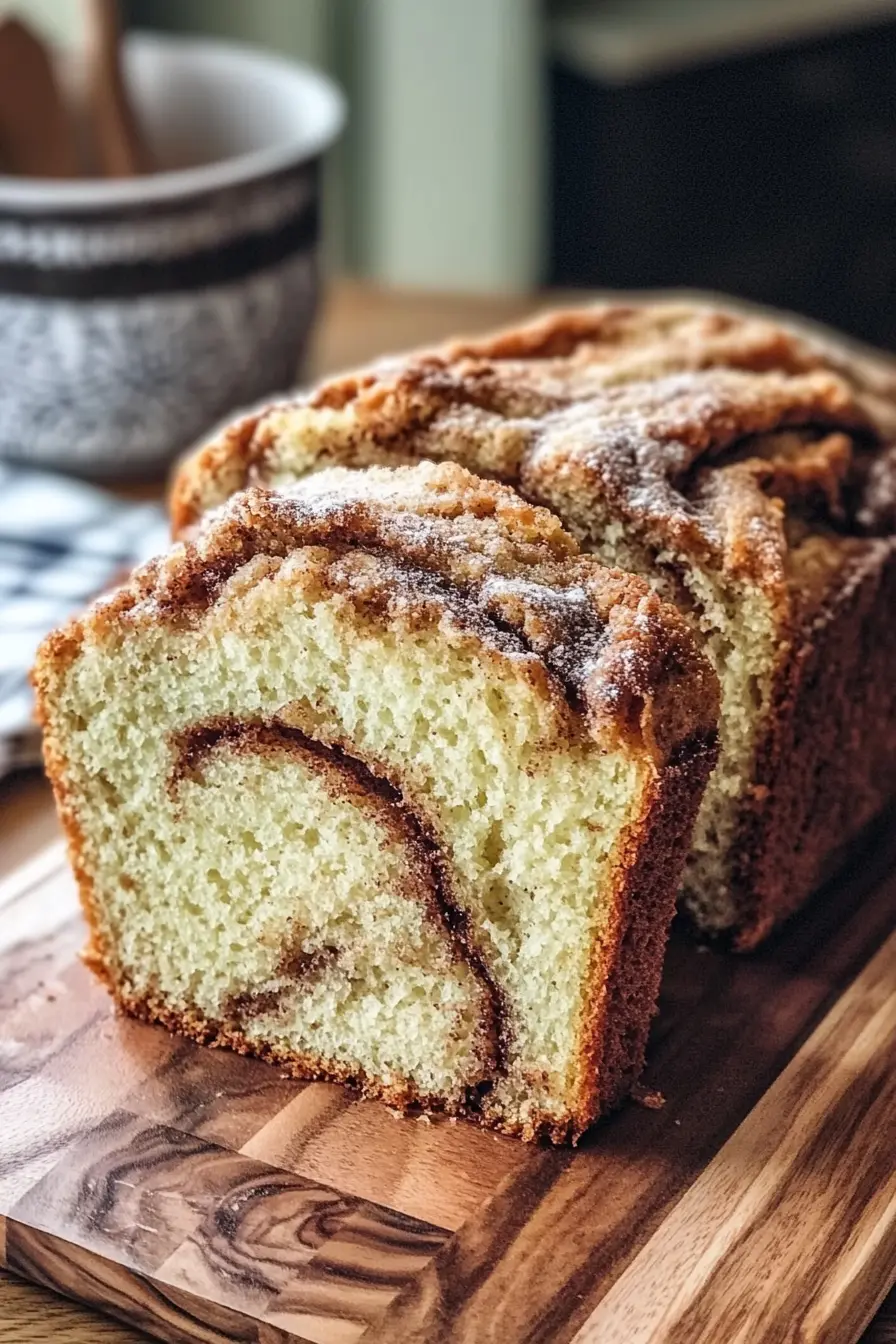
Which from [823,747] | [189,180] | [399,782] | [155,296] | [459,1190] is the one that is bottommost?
[459,1190]

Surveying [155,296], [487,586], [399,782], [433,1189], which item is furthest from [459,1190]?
[155,296]

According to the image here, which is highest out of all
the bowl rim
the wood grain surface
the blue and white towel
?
the bowl rim

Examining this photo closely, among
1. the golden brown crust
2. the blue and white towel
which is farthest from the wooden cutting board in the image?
the blue and white towel

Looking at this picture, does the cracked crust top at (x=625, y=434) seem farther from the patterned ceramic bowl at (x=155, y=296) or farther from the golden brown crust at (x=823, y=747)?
the patterned ceramic bowl at (x=155, y=296)

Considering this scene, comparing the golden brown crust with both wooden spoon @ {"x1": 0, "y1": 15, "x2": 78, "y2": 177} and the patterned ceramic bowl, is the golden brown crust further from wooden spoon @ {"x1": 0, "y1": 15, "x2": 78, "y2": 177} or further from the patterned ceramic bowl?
wooden spoon @ {"x1": 0, "y1": 15, "x2": 78, "y2": 177}

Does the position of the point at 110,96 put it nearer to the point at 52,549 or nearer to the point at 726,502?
the point at 52,549

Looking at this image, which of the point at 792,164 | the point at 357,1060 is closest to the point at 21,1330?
the point at 357,1060

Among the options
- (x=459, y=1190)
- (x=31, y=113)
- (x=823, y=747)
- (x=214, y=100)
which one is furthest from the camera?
(x=214, y=100)
